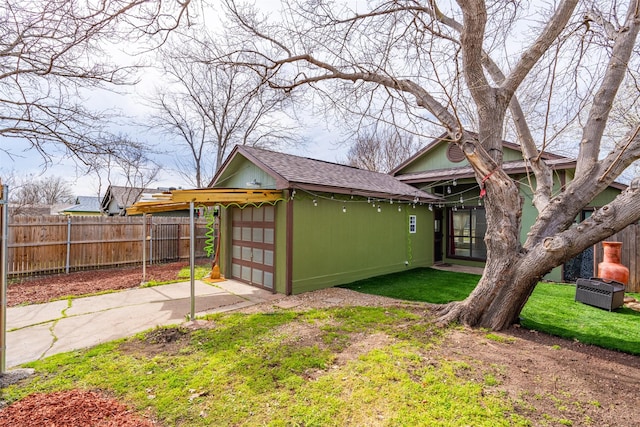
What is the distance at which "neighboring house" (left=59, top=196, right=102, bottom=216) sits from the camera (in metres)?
30.4

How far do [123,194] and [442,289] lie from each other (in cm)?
2597

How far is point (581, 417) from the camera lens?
2.63 meters

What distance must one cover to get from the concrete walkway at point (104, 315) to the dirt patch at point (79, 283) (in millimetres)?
786

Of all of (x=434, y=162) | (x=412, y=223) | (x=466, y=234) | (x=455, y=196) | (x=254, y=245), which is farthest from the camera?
(x=434, y=162)

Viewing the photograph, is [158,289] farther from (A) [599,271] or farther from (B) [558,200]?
(A) [599,271]

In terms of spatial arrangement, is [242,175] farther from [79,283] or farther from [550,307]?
[550,307]

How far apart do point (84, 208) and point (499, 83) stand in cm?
3897

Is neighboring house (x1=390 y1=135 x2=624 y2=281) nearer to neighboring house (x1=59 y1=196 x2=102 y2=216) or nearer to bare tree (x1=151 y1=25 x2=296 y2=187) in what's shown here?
bare tree (x1=151 y1=25 x2=296 y2=187)

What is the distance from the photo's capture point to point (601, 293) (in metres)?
5.85

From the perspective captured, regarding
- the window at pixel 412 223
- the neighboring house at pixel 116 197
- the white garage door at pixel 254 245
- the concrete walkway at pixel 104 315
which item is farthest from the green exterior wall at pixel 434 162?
the neighboring house at pixel 116 197

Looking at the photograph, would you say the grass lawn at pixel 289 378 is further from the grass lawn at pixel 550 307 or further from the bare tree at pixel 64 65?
the bare tree at pixel 64 65

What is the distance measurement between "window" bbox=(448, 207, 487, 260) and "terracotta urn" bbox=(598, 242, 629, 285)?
4.29m

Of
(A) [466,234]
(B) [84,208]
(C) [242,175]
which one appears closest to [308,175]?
(C) [242,175]

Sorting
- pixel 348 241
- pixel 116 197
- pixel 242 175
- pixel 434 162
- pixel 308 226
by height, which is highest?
pixel 434 162
